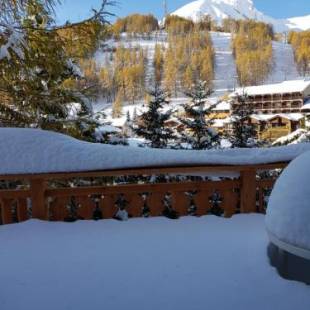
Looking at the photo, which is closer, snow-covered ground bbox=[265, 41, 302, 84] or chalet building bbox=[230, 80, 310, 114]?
chalet building bbox=[230, 80, 310, 114]

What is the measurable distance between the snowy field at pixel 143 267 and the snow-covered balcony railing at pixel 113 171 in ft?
0.68

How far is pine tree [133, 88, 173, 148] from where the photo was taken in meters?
13.5

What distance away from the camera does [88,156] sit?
413cm

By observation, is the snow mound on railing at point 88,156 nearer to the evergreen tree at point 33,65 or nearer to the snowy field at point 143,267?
the snowy field at point 143,267

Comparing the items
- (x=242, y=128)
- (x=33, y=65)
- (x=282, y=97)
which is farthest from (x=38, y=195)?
(x=282, y=97)

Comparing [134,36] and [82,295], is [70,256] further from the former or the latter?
[134,36]

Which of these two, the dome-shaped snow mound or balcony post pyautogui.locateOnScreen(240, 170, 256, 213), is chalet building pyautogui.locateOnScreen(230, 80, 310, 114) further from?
the dome-shaped snow mound

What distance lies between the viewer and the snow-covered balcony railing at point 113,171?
4102 millimetres

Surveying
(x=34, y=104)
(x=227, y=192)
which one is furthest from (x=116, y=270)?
(x=34, y=104)

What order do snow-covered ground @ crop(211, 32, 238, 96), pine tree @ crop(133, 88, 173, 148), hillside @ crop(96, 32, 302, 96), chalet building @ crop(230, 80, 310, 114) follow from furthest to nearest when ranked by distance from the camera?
hillside @ crop(96, 32, 302, 96)
snow-covered ground @ crop(211, 32, 238, 96)
chalet building @ crop(230, 80, 310, 114)
pine tree @ crop(133, 88, 173, 148)

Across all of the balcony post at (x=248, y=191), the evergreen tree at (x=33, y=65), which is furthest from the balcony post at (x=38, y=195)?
the evergreen tree at (x=33, y=65)

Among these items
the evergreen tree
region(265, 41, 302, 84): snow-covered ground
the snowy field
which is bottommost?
the snowy field

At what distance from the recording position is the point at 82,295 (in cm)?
285

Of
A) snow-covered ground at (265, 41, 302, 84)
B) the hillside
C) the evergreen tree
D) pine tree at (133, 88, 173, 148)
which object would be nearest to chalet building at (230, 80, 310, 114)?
pine tree at (133, 88, 173, 148)
